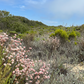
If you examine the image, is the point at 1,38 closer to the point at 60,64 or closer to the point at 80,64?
the point at 60,64

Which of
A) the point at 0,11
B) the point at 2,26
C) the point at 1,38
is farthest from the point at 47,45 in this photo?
the point at 0,11

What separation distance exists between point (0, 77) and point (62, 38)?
4611mm

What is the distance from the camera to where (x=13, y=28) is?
492 inches

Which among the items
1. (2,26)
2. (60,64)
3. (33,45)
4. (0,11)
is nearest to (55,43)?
(33,45)

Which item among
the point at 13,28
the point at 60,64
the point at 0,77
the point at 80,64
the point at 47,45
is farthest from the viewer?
the point at 13,28

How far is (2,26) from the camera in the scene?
1341 cm

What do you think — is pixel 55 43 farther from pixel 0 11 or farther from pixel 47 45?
pixel 0 11

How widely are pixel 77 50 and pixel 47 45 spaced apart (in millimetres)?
1495

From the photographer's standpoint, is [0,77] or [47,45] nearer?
[0,77]

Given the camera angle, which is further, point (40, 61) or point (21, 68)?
point (40, 61)

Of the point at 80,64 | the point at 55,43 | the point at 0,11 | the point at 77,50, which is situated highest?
the point at 0,11

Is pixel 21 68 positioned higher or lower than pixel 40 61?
lower

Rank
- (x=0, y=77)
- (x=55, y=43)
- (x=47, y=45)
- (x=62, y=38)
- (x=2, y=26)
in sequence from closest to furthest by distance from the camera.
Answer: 1. (x=0, y=77)
2. (x=55, y=43)
3. (x=47, y=45)
4. (x=62, y=38)
5. (x=2, y=26)

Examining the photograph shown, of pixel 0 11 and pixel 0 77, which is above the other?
pixel 0 11
